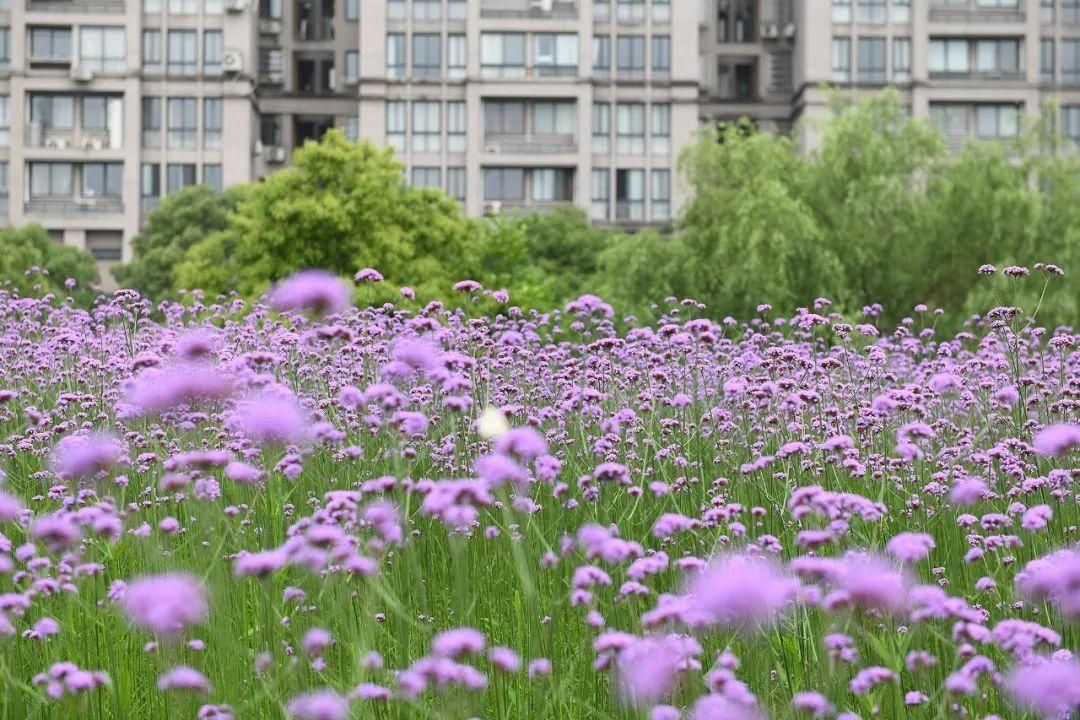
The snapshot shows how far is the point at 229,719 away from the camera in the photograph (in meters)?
3.33

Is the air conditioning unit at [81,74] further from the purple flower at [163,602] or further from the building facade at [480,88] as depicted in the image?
the purple flower at [163,602]

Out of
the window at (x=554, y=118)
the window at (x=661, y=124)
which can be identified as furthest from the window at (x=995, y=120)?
the window at (x=554, y=118)

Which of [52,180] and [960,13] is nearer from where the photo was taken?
[52,180]

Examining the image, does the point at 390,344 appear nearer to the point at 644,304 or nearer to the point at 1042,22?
the point at 644,304

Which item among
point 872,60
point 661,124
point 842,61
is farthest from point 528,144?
point 872,60

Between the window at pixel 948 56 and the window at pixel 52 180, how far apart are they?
40.8 metres

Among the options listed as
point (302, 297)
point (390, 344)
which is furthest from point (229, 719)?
point (390, 344)

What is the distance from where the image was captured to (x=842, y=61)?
6525 centimetres

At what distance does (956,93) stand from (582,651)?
64.7m

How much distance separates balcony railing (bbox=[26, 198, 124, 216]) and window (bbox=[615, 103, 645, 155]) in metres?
23.4

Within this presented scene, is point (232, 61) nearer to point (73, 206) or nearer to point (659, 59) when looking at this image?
point (73, 206)

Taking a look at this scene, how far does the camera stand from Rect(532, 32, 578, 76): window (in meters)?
64.5

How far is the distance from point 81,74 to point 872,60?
36905mm

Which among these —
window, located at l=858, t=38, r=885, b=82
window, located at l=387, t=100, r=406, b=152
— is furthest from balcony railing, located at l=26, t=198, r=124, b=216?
window, located at l=858, t=38, r=885, b=82
